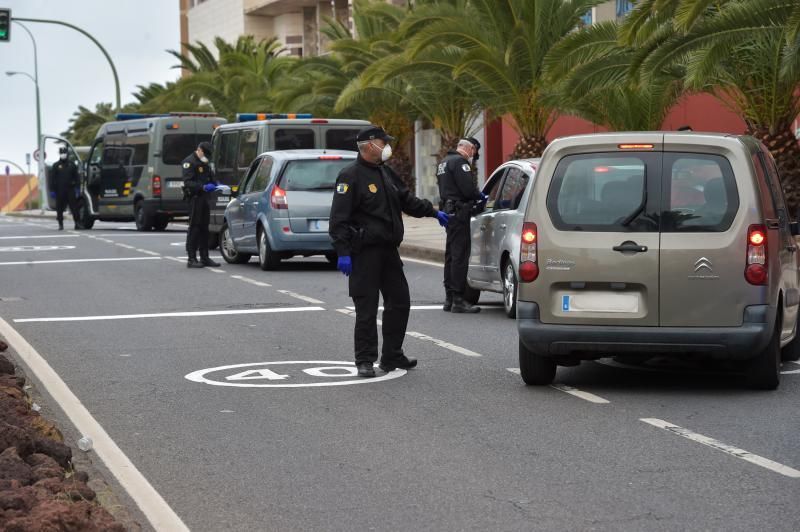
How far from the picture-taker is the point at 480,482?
260 inches

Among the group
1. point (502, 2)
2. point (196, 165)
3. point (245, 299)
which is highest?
point (502, 2)

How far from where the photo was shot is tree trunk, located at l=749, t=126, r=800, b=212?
843 inches

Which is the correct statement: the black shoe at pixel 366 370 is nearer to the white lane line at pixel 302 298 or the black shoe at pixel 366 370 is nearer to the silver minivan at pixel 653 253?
the silver minivan at pixel 653 253

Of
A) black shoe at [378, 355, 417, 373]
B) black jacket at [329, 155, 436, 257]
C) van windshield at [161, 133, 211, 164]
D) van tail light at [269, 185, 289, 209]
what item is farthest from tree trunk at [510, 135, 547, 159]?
black jacket at [329, 155, 436, 257]

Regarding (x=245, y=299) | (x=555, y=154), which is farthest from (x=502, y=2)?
(x=555, y=154)

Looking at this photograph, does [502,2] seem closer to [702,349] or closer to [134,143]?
[134,143]

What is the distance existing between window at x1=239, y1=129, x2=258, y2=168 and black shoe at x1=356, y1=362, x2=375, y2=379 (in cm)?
1508

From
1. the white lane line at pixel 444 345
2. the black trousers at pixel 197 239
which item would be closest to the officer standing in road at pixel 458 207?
the white lane line at pixel 444 345

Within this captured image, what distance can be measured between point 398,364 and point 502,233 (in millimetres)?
3458

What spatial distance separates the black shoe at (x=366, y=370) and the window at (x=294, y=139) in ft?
48.4

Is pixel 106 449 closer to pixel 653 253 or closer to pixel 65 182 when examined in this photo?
pixel 653 253

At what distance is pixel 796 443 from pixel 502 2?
2100 centimetres

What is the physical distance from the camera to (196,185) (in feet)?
68.3

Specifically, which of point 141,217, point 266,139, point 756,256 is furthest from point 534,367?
point 141,217
